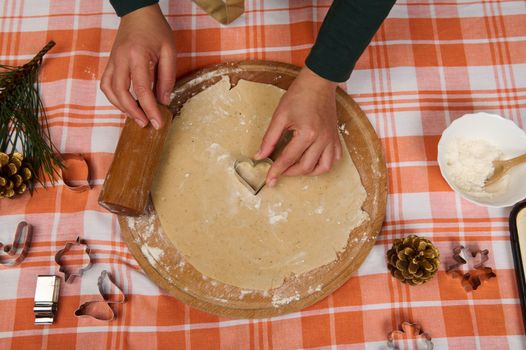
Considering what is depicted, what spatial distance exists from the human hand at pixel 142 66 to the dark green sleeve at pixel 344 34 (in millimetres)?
283

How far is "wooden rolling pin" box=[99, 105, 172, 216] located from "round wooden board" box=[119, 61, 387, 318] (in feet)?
0.25

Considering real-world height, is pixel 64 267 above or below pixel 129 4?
below

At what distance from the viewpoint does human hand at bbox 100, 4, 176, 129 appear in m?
0.81

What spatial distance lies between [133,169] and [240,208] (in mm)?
227

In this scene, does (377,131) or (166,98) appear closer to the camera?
(166,98)

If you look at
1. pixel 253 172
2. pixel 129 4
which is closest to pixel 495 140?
pixel 253 172

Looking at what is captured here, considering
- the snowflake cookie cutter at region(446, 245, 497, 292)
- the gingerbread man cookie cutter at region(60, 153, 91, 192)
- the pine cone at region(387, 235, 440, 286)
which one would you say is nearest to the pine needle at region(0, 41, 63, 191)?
the gingerbread man cookie cutter at region(60, 153, 91, 192)

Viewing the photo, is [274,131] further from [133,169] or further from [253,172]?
[133,169]

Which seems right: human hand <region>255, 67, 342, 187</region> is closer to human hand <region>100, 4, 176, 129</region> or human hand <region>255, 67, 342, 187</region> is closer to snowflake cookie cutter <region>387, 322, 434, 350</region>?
Result: human hand <region>100, 4, 176, 129</region>

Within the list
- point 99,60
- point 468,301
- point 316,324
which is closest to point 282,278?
point 316,324

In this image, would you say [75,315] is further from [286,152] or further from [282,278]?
[286,152]

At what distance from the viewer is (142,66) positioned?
81 centimetres

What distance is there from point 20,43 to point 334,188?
80 cm

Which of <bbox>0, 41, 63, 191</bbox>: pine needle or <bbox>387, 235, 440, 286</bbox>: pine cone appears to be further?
<bbox>0, 41, 63, 191</bbox>: pine needle
